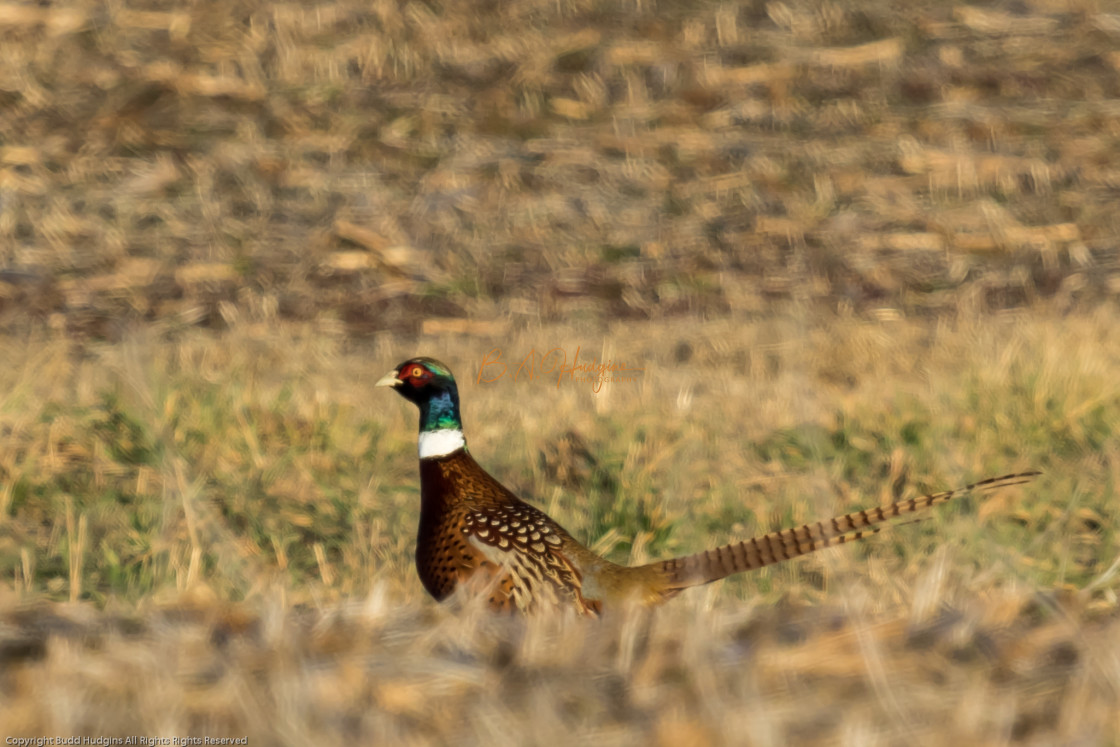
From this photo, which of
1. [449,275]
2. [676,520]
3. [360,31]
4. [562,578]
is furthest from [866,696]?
[360,31]

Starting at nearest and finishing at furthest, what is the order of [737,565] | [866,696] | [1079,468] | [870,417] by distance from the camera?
1. [866,696]
2. [737,565]
3. [1079,468]
4. [870,417]

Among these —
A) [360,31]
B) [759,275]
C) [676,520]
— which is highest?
[360,31]

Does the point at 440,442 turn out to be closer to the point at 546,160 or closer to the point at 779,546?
the point at 779,546

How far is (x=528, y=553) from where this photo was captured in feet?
15.4

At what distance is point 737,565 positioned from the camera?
4355 millimetres

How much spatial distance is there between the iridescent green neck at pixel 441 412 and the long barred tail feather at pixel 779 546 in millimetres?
981

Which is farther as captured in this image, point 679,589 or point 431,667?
point 679,589

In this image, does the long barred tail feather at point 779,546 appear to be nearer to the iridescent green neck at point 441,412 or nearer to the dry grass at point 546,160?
the iridescent green neck at point 441,412

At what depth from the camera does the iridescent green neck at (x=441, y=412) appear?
208 inches

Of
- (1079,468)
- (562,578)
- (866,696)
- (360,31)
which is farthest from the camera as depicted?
(360,31)

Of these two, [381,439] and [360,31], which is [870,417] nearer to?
[381,439]

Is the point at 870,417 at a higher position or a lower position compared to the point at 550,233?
lower

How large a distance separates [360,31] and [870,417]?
803 cm

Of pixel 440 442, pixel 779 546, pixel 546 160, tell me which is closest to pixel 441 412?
pixel 440 442
